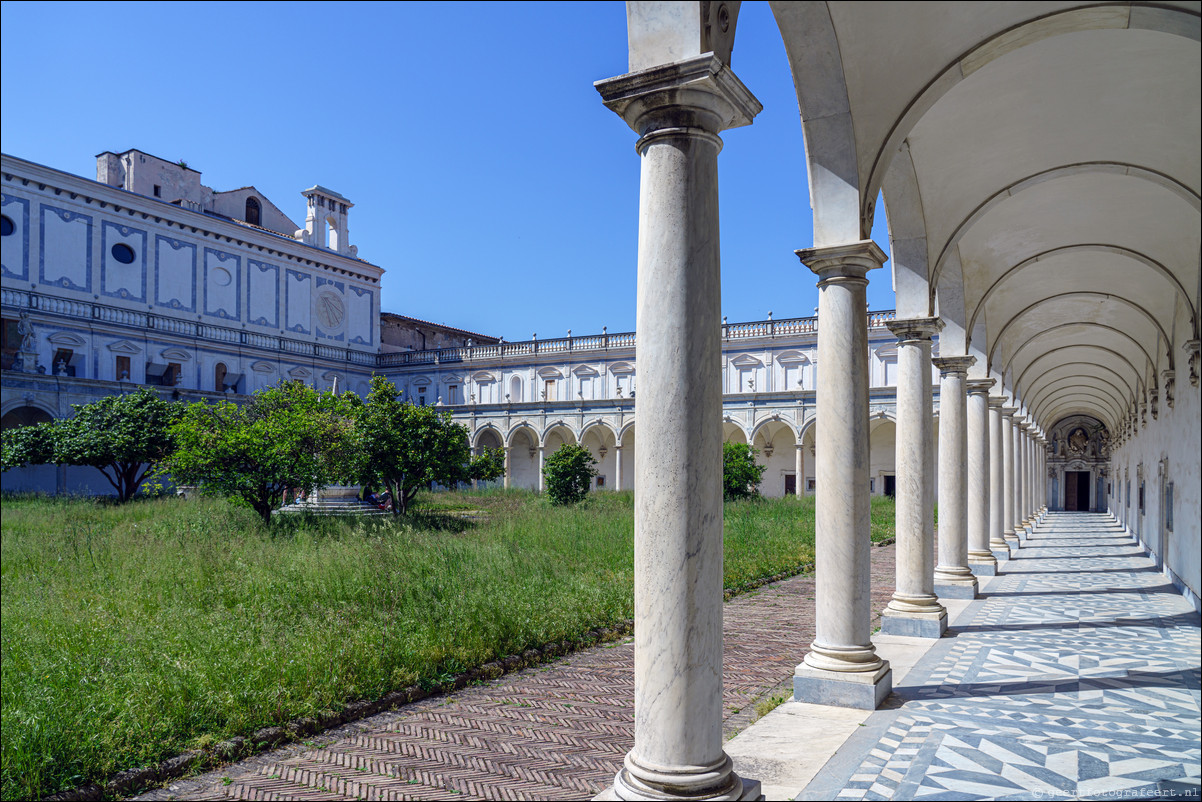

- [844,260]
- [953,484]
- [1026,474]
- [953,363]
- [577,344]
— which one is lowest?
[1026,474]

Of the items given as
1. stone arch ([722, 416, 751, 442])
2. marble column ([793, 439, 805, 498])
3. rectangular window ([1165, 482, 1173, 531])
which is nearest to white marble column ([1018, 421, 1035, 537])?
rectangular window ([1165, 482, 1173, 531])

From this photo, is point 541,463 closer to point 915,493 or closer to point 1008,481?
point 1008,481

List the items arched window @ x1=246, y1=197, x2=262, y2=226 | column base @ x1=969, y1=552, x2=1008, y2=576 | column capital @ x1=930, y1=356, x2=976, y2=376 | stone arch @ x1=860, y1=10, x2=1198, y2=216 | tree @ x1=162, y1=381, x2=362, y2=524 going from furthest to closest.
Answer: arched window @ x1=246, y1=197, x2=262, y2=226 < tree @ x1=162, y1=381, x2=362, y2=524 < column base @ x1=969, y1=552, x2=1008, y2=576 < column capital @ x1=930, y1=356, x2=976, y2=376 < stone arch @ x1=860, y1=10, x2=1198, y2=216

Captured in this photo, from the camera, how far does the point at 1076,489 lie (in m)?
47.0

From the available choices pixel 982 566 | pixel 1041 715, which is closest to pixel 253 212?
pixel 982 566

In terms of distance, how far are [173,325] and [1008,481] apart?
123 feet

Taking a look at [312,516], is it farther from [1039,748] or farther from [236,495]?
[1039,748]

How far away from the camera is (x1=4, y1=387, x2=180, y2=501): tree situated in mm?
22656

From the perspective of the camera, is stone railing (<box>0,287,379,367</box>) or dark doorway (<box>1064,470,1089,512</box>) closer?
stone railing (<box>0,287,379,367</box>)

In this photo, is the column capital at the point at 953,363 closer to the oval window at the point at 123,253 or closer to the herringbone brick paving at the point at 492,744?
the herringbone brick paving at the point at 492,744

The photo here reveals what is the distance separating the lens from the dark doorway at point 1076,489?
4694 centimetres

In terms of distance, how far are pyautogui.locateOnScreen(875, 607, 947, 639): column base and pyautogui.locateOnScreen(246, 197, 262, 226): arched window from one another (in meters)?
48.3

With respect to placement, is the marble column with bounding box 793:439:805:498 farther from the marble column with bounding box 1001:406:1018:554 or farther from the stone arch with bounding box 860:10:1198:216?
the stone arch with bounding box 860:10:1198:216

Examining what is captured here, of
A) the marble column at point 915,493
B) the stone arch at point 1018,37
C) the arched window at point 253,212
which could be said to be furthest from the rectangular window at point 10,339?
the stone arch at point 1018,37
